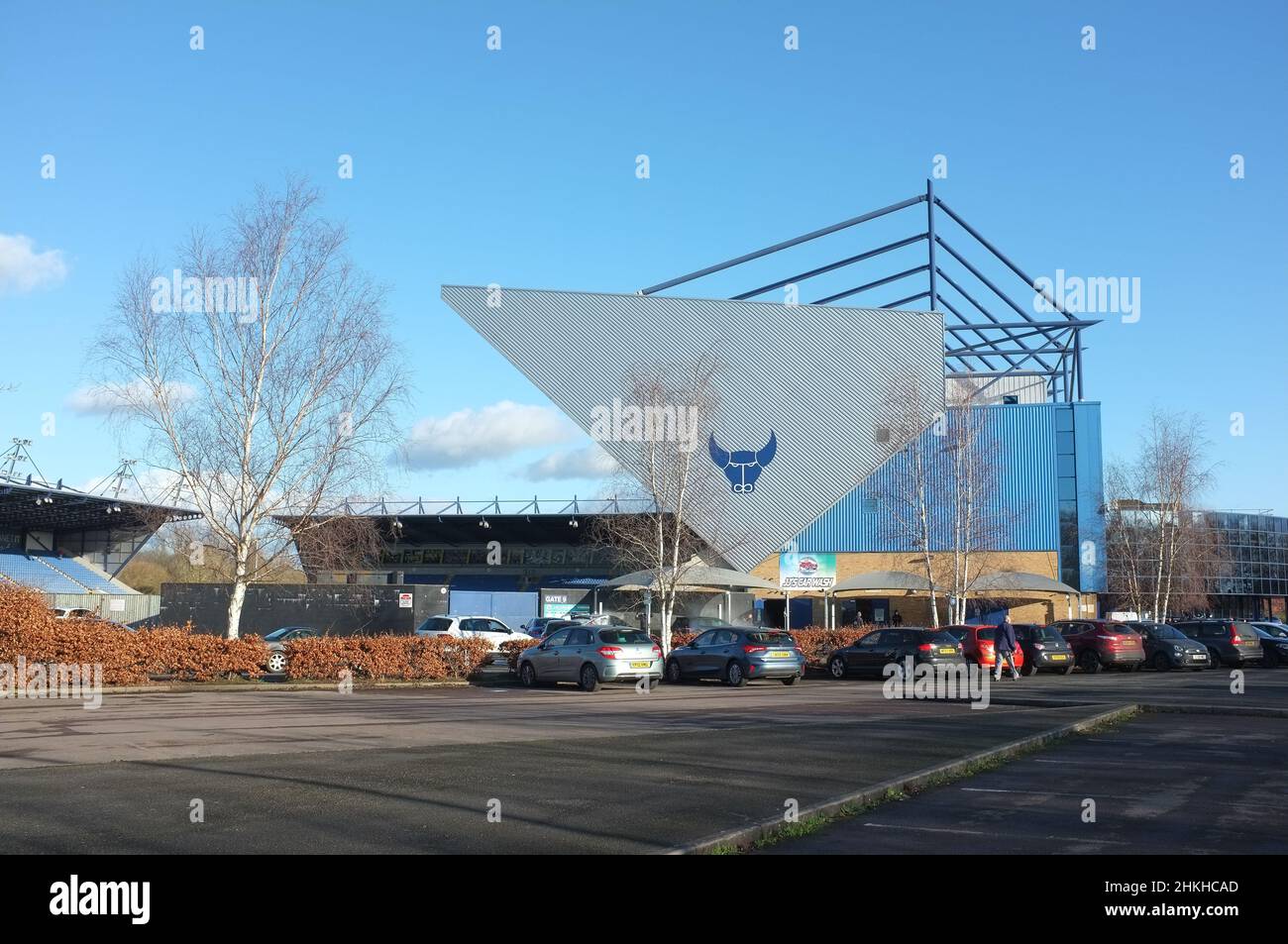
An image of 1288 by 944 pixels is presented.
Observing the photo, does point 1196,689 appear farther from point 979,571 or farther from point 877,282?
point 877,282

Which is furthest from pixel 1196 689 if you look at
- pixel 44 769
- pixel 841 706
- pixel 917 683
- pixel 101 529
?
pixel 101 529

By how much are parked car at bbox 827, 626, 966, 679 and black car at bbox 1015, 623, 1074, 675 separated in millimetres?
4098

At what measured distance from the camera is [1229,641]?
113 feet

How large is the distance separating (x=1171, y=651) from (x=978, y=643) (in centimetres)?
882

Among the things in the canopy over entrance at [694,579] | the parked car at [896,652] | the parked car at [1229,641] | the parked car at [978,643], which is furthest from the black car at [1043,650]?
the canopy over entrance at [694,579]

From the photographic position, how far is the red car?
2777 cm

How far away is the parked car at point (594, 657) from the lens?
82.0ft

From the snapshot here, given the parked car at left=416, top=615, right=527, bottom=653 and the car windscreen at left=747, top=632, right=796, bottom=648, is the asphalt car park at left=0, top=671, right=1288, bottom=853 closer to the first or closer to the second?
the car windscreen at left=747, top=632, right=796, bottom=648

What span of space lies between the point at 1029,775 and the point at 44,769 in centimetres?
979

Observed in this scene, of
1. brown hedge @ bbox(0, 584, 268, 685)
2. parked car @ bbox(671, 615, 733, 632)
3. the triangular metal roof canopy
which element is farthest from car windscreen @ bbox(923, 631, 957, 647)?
the triangular metal roof canopy

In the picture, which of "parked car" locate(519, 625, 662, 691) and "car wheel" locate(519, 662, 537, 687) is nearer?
"parked car" locate(519, 625, 662, 691)

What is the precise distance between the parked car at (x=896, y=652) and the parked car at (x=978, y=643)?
1.15 ft

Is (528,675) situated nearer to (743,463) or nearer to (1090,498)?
(743,463)
